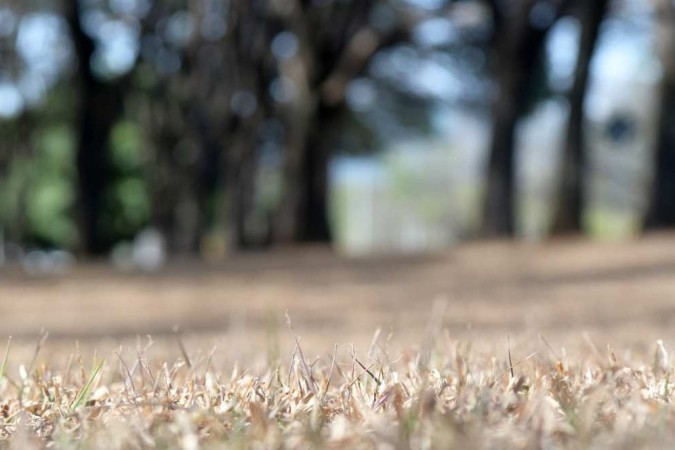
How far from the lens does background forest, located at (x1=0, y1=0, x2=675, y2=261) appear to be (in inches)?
552

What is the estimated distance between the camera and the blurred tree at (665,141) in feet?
38.6

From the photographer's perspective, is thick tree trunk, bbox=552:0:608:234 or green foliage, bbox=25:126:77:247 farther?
green foliage, bbox=25:126:77:247

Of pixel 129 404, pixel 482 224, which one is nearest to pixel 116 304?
pixel 482 224

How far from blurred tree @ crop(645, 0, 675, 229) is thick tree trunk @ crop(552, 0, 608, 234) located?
107 cm

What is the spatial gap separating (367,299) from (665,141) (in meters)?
5.12

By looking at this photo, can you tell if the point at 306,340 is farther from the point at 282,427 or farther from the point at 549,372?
the point at 282,427

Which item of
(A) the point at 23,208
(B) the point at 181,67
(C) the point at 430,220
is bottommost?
(C) the point at 430,220

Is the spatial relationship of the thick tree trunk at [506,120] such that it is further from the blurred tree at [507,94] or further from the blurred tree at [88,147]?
the blurred tree at [88,147]

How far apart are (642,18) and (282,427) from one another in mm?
18811

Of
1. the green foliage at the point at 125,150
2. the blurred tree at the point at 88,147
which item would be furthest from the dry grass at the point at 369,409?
the green foliage at the point at 125,150

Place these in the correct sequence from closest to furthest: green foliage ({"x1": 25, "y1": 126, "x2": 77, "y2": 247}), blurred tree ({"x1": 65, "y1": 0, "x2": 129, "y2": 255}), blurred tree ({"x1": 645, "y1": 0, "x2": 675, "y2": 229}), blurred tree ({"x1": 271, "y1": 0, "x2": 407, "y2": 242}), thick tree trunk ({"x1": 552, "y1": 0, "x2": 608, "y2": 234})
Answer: blurred tree ({"x1": 645, "y1": 0, "x2": 675, "y2": 229}) → thick tree trunk ({"x1": 552, "y1": 0, "x2": 608, "y2": 234}) → blurred tree ({"x1": 271, "y1": 0, "x2": 407, "y2": 242}) → blurred tree ({"x1": 65, "y1": 0, "x2": 129, "y2": 255}) → green foliage ({"x1": 25, "y1": 126, "x2": 77, "y2": 247})

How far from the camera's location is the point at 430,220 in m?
53.4

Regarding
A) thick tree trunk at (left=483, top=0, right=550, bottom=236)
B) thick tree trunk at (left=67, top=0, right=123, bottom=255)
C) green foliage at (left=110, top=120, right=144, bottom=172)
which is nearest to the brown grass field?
thick tree trunk at (left=483, top=0, right=550, bottom=236)

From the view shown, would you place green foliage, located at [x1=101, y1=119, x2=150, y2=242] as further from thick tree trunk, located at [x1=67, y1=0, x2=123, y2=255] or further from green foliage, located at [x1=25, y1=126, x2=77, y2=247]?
thick tree trunk, located at [x1=67, y1=0, x2=123, y2=255]
